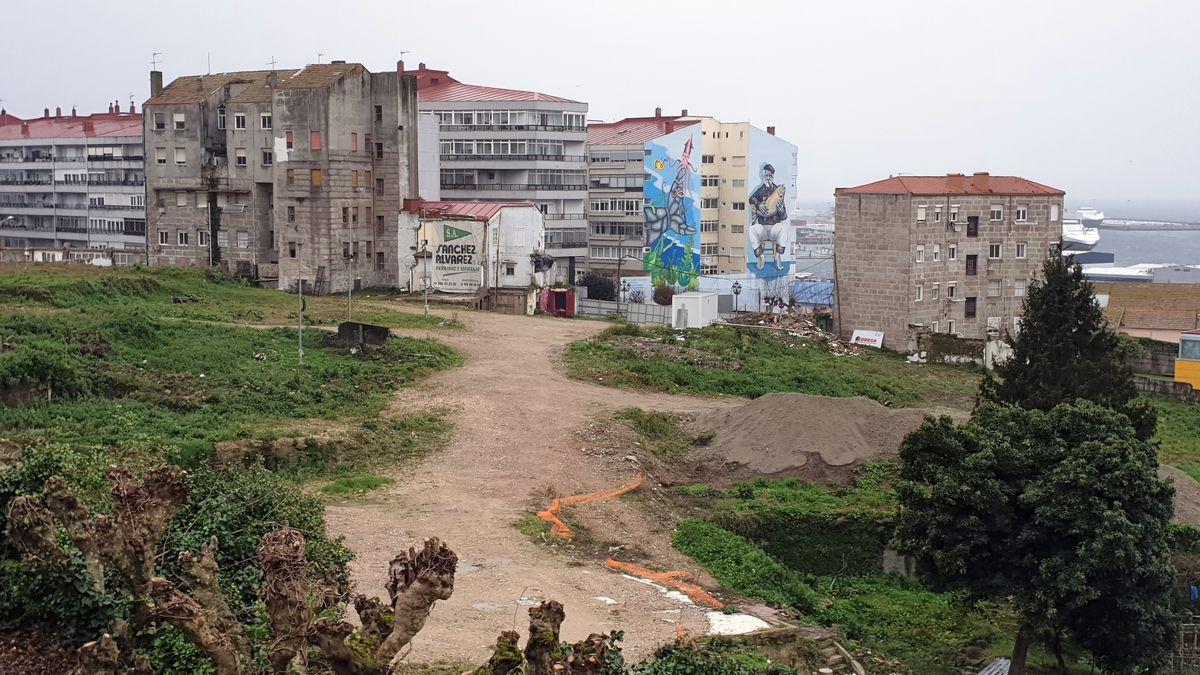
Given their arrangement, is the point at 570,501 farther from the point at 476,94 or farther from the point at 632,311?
the point at 476,94

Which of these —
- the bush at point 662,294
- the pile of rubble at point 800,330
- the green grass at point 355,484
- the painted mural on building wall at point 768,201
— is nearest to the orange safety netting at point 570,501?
the green grass at point 355,484

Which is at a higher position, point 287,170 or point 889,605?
point 287,170

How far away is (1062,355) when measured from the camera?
115 feet

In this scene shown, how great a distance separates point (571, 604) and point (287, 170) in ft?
139

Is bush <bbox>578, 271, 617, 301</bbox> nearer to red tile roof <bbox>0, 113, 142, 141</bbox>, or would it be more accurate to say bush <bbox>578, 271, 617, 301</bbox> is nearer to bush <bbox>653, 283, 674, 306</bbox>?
bush <bbox>653, 283, 674, 306</bbox>

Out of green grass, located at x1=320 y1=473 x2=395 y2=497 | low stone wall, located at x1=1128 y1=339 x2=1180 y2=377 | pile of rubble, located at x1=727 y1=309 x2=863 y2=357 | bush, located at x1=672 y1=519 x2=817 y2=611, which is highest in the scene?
pile of rubble, located at x1=727 y1=309 x2=863 y2=357

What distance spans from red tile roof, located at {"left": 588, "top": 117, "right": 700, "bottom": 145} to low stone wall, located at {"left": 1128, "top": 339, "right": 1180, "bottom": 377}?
33.1m

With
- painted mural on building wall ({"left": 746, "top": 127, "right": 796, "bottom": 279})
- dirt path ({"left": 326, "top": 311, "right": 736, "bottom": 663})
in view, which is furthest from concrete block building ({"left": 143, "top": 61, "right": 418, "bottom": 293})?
painted mural on building wall ({"left": 746, "top": 127, "right": 796, "bottom": 279})

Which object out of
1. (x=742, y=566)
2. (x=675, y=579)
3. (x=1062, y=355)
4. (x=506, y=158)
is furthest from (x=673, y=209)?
(x=675, y=579)

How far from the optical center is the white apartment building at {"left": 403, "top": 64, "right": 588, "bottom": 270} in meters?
72.6

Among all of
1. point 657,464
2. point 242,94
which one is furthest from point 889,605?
point 242,94

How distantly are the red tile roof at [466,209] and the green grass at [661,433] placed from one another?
23.6 meters

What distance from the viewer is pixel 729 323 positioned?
204 ft

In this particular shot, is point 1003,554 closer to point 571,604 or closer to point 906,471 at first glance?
point 906,471
